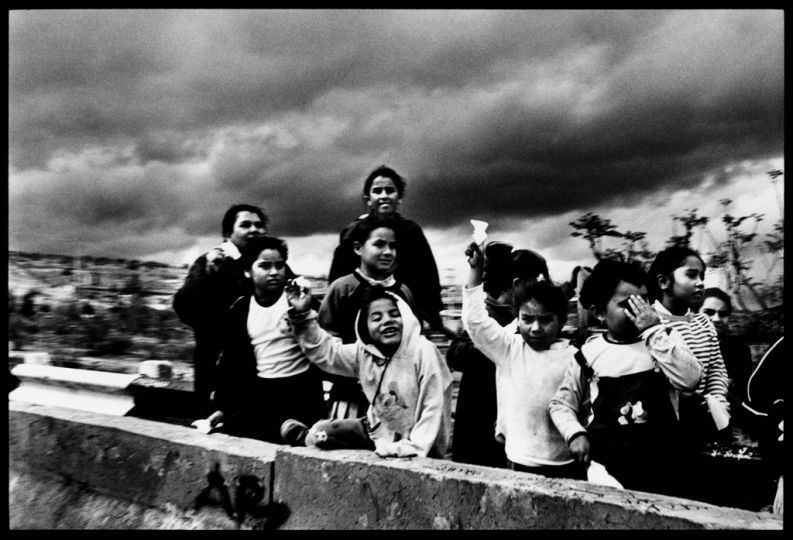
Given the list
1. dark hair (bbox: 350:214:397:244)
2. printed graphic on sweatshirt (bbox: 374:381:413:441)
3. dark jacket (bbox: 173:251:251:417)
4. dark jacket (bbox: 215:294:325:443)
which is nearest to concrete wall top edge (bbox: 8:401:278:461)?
dark jacket (bbox: 215:294:325:443)

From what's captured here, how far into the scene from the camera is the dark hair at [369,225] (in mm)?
5047

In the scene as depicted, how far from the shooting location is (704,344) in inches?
171

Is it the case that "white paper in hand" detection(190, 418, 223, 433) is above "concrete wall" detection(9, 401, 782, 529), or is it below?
above

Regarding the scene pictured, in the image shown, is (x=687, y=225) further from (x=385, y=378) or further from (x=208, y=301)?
(x=208, y=301)

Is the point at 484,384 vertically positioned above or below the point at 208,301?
below

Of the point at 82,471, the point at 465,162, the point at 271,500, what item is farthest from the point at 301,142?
the point at 82,471

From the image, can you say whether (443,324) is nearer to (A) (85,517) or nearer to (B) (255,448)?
(B) (255,448)

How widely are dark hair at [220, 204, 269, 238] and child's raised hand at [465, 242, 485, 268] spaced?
4.48ft

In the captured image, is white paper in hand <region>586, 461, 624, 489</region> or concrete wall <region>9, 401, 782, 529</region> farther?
white paper in hand <region>586, 461, 624, 489</region>

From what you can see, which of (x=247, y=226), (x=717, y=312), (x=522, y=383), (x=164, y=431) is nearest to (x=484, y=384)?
(x=522, y=383)

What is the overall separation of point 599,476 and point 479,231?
152cm

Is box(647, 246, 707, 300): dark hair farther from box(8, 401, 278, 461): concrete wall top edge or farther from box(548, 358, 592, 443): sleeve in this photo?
box(8, 401, 278, 461): concrete wall top edge

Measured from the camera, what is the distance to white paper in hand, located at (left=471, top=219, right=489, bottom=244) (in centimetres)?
476

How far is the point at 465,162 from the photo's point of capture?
4.90 meters
